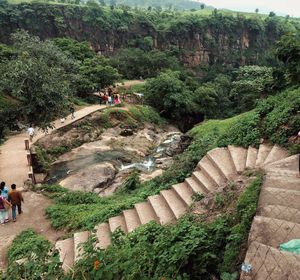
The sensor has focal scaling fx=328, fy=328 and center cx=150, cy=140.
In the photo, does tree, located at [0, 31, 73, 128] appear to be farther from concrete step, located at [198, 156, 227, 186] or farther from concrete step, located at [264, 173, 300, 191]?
concrete step, located at [264, 173, 300, 191]

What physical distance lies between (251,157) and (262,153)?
1.16ft

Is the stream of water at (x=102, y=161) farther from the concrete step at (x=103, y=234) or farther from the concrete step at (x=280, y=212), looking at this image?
the concrete step at (x=280, y=212)

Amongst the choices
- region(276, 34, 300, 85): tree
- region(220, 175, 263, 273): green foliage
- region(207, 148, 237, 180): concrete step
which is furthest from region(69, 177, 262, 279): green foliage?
region(276, 34, 300, 85): tree

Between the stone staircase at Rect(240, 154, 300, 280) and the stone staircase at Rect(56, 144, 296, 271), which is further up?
the stone staircase at Rect(240, 154, 300, 280)

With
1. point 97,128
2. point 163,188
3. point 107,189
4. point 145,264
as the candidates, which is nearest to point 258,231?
point 145,264

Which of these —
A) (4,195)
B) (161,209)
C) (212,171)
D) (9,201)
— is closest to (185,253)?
(161,209)

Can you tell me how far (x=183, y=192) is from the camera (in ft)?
33.3

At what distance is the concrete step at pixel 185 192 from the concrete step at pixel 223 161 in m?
1.16

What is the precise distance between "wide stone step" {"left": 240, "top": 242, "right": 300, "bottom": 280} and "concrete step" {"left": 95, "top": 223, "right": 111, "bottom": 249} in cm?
495

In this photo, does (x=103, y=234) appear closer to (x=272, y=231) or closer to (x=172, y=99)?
(x=272, y=231)

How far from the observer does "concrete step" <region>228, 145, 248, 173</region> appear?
32.6 ft

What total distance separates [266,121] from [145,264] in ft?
26.3

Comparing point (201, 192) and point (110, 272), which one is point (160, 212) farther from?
point (110, 272)

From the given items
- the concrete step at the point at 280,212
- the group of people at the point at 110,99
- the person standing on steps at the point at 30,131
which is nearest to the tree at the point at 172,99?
the group of people at the point at 110,99
